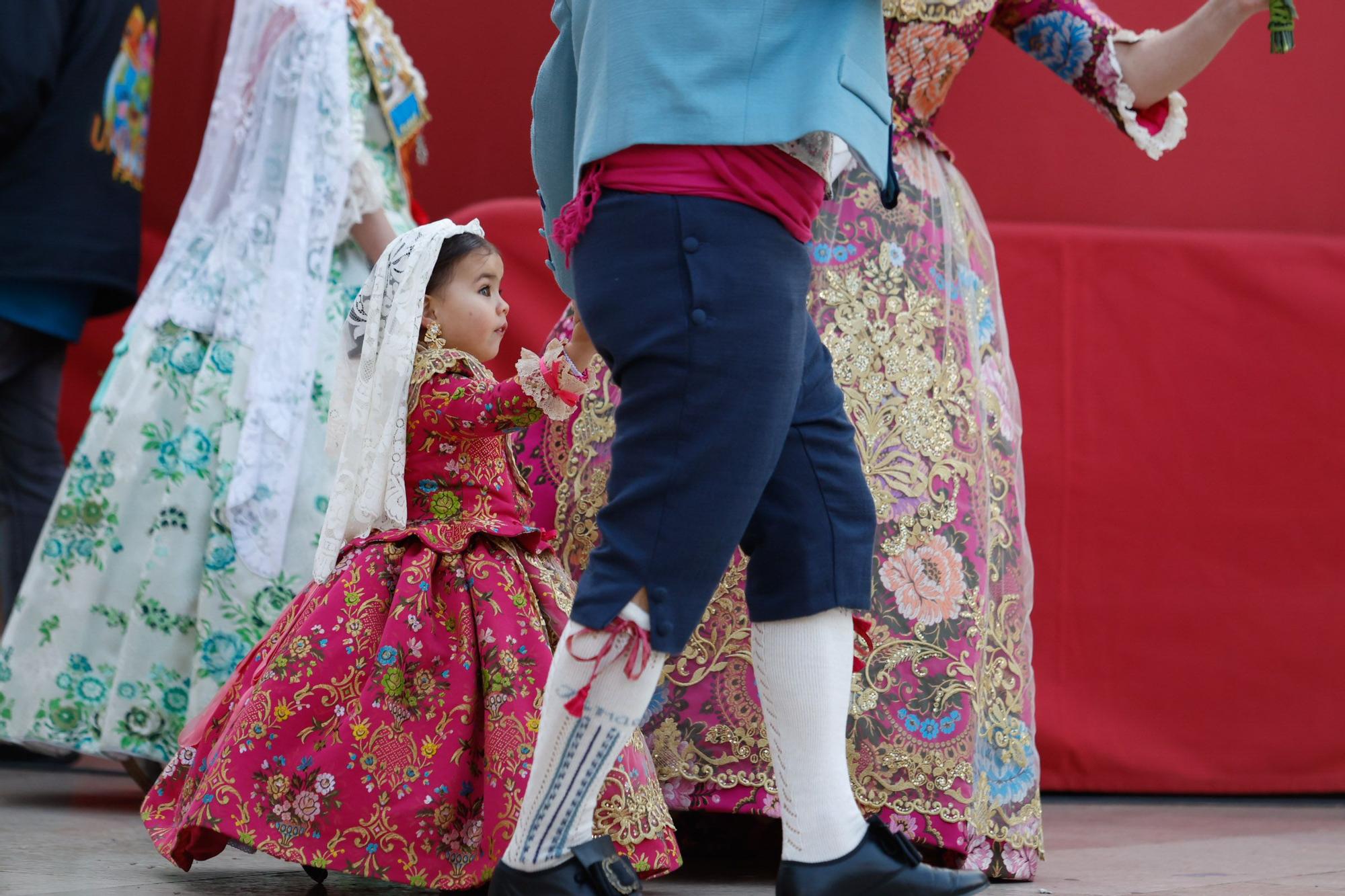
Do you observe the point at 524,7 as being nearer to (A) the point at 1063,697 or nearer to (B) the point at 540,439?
(B) the point at 540,439

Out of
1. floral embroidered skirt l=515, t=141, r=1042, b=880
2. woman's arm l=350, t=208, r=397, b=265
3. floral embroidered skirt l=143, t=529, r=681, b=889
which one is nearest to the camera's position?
floral embroidered skirt l=143, t=529, r=681, b=889

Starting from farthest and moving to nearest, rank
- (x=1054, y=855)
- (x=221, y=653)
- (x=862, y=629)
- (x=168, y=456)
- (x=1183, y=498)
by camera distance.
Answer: (x=1183, y=498)
(x=168, y=456)
(x=221, y=653)
(x=1054, y=855)
(x=862, y=629)

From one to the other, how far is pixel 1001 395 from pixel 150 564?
149 centimetres

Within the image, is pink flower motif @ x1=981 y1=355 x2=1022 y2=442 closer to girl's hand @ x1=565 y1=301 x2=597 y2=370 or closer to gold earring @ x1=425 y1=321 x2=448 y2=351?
girl's hand @ x1=565 y1=301 x2=597 y2=370

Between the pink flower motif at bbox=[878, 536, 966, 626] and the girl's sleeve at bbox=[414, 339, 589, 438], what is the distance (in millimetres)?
492

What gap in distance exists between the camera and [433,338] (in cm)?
198

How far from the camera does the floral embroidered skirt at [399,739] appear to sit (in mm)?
1719

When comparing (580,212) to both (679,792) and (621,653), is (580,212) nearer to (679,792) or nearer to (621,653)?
(621,653)

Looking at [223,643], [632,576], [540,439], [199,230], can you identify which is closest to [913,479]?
[540,439]

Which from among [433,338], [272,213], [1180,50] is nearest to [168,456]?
[272,213]

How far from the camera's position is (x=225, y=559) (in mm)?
2541

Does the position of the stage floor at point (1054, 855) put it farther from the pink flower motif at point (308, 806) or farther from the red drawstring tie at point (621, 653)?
the red drawstring tie at point (621, 653)

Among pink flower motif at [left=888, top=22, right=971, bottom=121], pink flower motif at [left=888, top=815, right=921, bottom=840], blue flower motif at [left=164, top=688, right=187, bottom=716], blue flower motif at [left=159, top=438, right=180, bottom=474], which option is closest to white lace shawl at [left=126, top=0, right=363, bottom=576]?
blue flower motif at [left=159, top=438, right=180, bottom=474]

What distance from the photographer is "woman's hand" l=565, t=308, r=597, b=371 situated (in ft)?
5.84
